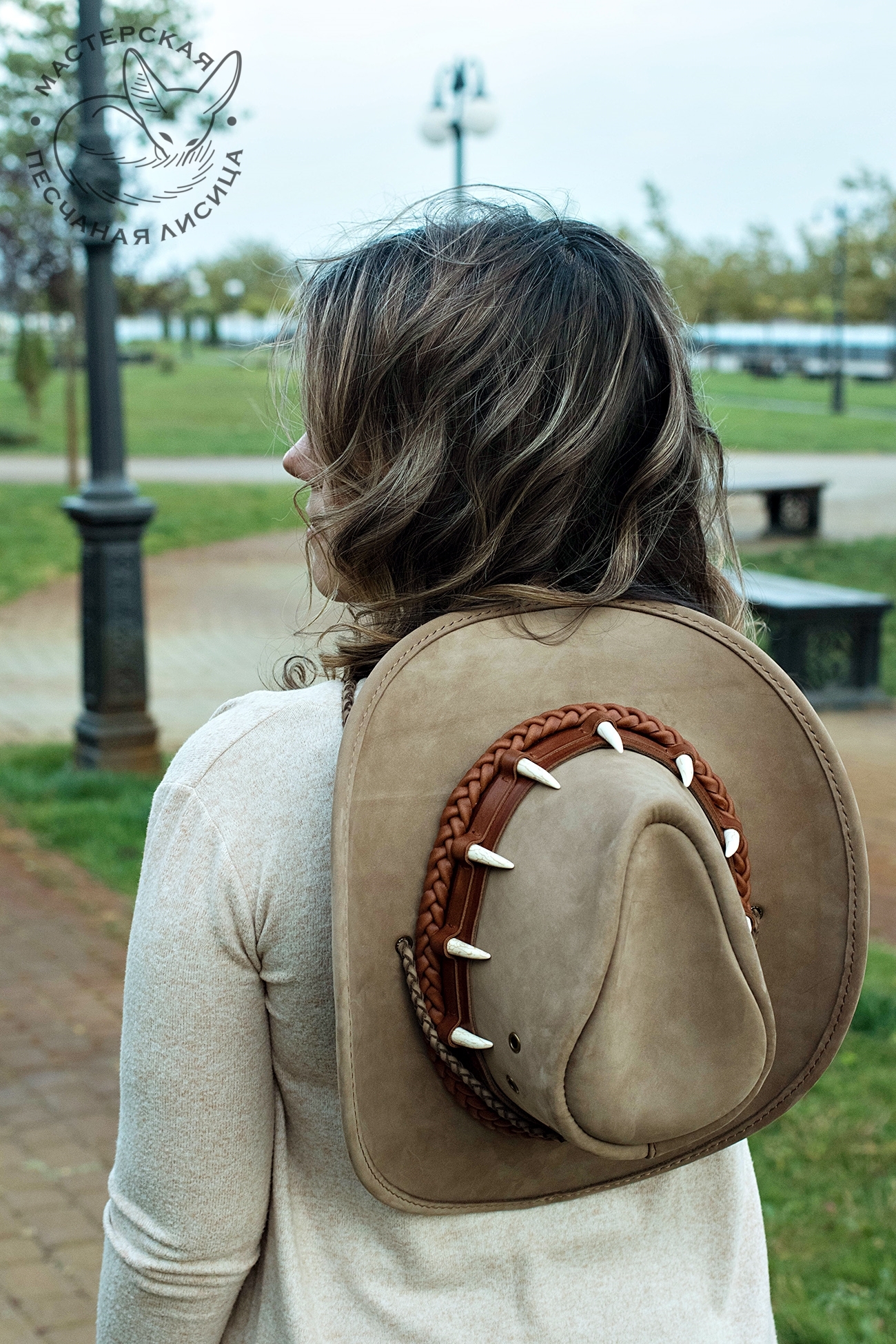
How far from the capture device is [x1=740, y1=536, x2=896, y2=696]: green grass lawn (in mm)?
12852

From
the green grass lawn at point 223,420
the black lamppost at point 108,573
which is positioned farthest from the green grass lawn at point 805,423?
the black lamppost at point 108,573

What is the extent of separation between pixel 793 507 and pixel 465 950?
1576 centimetres

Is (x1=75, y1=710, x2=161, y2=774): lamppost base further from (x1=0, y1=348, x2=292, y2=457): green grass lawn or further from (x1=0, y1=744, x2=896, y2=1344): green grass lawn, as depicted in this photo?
(x1=0, y1=348, x2=292, y2=457): green grass lawn

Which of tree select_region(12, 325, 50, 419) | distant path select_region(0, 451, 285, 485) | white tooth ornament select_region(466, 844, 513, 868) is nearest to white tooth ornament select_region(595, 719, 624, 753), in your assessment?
white tooth ornament select_region(466, 844, 513, 868)

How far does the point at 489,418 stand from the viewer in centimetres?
103

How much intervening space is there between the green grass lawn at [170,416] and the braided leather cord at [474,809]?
58.2 ft

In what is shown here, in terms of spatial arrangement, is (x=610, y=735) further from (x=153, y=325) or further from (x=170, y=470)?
(x=153, y=325)

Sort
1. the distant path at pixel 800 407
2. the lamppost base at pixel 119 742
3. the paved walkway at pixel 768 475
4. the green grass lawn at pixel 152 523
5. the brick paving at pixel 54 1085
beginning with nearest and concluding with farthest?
the brick paving at pixel 54 1085
the lamppost base at pixel 119 742
the green grass lawn at pixel 152 523
the paved walkway at pixel 768 475
the distant path at pixel 800 407

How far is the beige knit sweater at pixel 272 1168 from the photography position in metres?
1.00

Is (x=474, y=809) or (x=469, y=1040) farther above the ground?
(x=474, y=809)

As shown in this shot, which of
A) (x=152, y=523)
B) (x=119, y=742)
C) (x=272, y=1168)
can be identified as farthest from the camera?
(x=152, y=523)

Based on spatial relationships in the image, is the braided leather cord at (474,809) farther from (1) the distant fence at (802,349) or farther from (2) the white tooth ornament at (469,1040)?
(1) the distant fence at (802,349)

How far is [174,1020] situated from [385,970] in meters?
0.18

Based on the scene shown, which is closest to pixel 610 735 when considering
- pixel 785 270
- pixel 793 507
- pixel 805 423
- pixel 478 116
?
pixel 478 116
